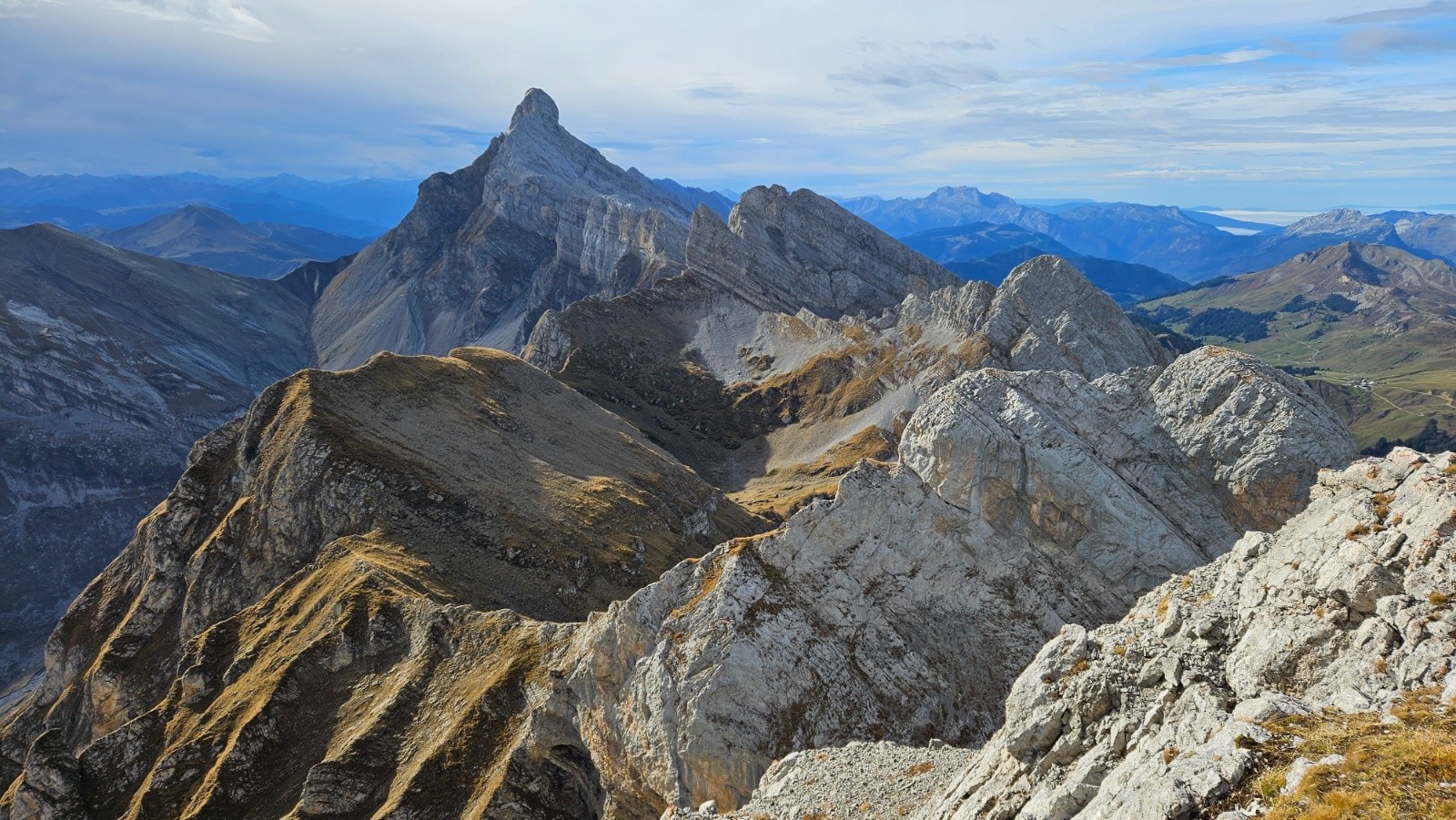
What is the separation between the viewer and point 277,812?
44.1 meters

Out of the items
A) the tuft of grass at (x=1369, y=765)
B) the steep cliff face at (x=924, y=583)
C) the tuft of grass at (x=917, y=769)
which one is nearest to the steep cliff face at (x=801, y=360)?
the steep cliff face at (x=924, y=583)

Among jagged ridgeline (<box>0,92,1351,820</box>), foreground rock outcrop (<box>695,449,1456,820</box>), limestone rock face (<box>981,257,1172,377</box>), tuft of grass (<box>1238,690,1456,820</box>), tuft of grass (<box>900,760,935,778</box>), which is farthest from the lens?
limestone rock face (<box>981,257,1172,377</box>)

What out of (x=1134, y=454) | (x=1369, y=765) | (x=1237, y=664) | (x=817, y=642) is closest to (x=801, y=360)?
(x=1134, y=454)

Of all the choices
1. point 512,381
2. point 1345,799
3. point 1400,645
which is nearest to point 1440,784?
point 1345,799

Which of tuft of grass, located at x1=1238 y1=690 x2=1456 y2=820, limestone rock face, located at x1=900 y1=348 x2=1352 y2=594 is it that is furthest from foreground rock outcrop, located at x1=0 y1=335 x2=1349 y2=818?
tuft of grass, located at x1=1238 y1=690 x2=1456 y2=820

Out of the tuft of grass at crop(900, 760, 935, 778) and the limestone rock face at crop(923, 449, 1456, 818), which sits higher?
the limestone rock face at crop(923, 449, 1456, 818)

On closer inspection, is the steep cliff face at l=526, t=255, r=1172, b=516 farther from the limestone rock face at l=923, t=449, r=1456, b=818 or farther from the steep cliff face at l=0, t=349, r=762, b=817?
the limestone rock face at l=923, t=449, r=1456, b=818

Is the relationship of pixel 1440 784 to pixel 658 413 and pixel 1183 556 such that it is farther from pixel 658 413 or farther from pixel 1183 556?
pixel 658 413

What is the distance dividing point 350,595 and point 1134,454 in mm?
54605

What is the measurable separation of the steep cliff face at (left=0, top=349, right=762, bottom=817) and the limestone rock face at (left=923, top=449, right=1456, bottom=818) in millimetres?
29154

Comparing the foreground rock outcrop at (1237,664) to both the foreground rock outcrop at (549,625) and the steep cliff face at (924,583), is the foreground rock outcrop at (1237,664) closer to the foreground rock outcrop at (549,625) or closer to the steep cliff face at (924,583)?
the steep cliff face at (924,583)

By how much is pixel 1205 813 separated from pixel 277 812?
46.2 metres

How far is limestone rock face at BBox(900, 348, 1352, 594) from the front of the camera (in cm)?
4825

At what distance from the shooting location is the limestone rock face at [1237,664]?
18.0 meters
